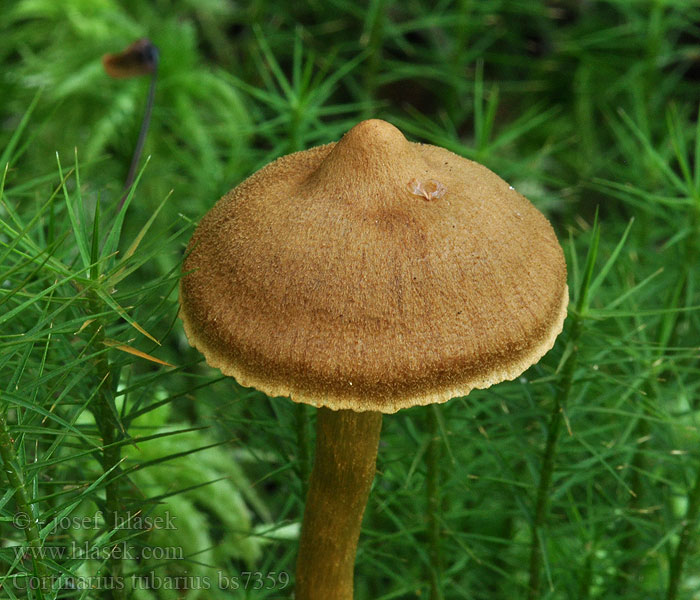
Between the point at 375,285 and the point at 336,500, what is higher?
the point at 375,285

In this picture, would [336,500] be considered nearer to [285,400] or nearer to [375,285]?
[285,400]

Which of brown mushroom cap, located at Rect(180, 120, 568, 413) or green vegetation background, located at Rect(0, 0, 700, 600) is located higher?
brown mushroom cap, located at Rect(180, 120, 568, 413)

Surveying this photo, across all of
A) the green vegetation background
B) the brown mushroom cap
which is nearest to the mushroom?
the brown mushroom cap

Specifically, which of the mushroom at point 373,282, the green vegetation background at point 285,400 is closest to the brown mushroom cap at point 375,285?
the mushroom at point 373,282

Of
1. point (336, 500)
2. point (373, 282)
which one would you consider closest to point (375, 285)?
point (373, 282)

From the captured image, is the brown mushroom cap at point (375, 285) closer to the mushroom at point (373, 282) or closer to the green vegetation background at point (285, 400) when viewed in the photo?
the mushroom at point (373, 282)

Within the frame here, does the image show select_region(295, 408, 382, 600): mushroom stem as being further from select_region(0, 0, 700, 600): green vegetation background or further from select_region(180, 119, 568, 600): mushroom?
select_region(0, 0, 700, 600): green vegetation background

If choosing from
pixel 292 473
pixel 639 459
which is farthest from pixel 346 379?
pixel 639 459
